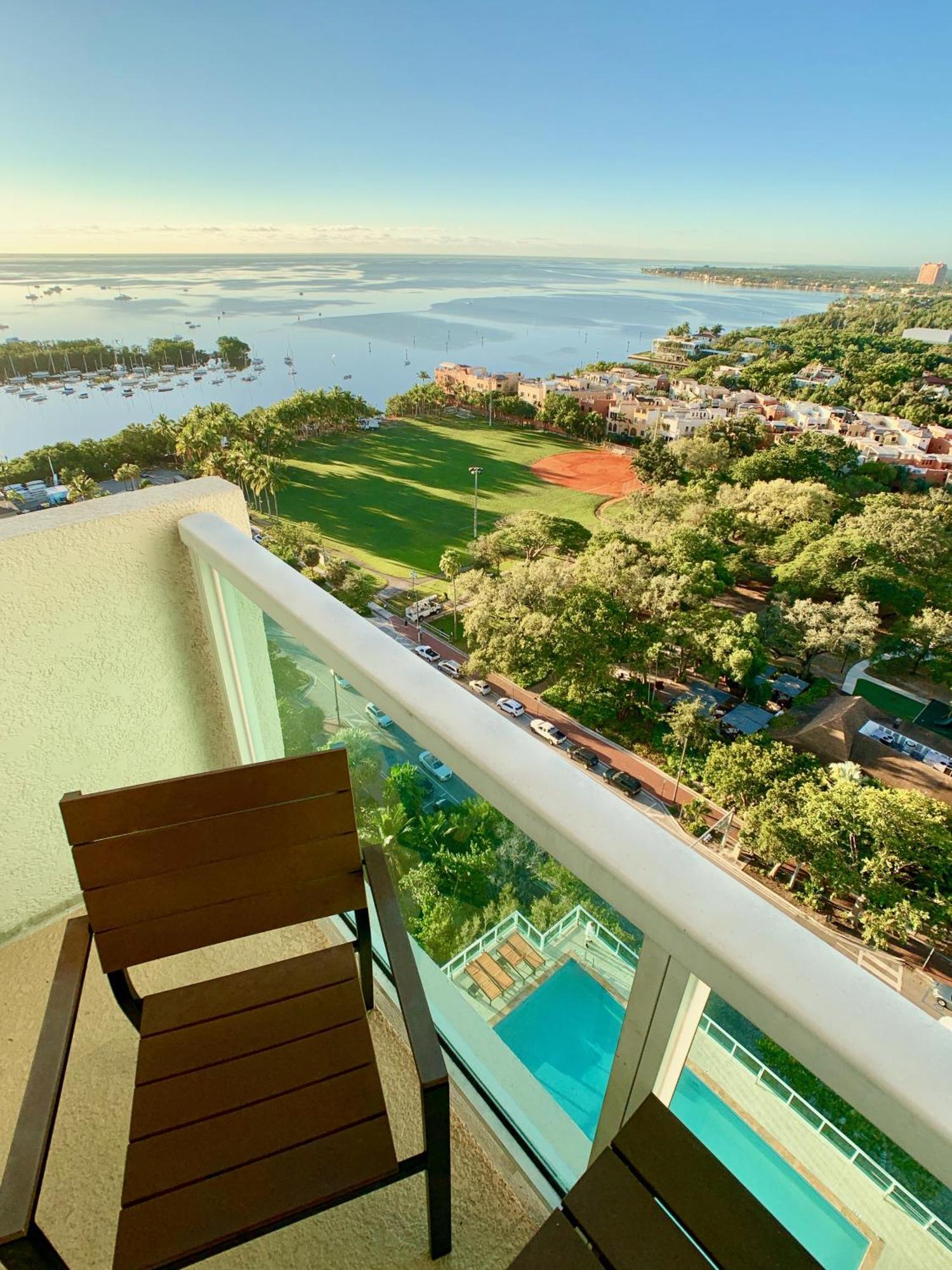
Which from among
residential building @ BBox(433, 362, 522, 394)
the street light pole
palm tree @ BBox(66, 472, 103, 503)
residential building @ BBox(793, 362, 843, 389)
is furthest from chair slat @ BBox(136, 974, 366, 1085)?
residential building @ BBox(433, 362, 522, 394)

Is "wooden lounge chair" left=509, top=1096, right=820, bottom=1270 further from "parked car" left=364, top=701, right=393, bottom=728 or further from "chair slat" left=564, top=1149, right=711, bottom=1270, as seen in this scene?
"parked car" left=364, top=701, right=393, bottom=728

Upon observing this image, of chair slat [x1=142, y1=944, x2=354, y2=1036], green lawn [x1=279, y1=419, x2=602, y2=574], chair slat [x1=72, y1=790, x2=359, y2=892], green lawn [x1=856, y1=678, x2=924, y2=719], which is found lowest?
green lawn [x1=856, y1=678, x2=924, y2=719]

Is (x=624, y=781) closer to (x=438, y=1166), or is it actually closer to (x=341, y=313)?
(x=438, y=1166)

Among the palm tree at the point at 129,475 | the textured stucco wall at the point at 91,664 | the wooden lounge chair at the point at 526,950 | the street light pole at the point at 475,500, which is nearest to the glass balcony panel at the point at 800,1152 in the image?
the wooden lounge chair at the point at 526,950

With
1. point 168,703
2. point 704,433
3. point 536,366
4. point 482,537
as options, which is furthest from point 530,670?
point 536,366

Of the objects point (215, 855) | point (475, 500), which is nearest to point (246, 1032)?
point (215, 855)

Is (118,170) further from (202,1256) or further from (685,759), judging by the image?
(202,1256)
